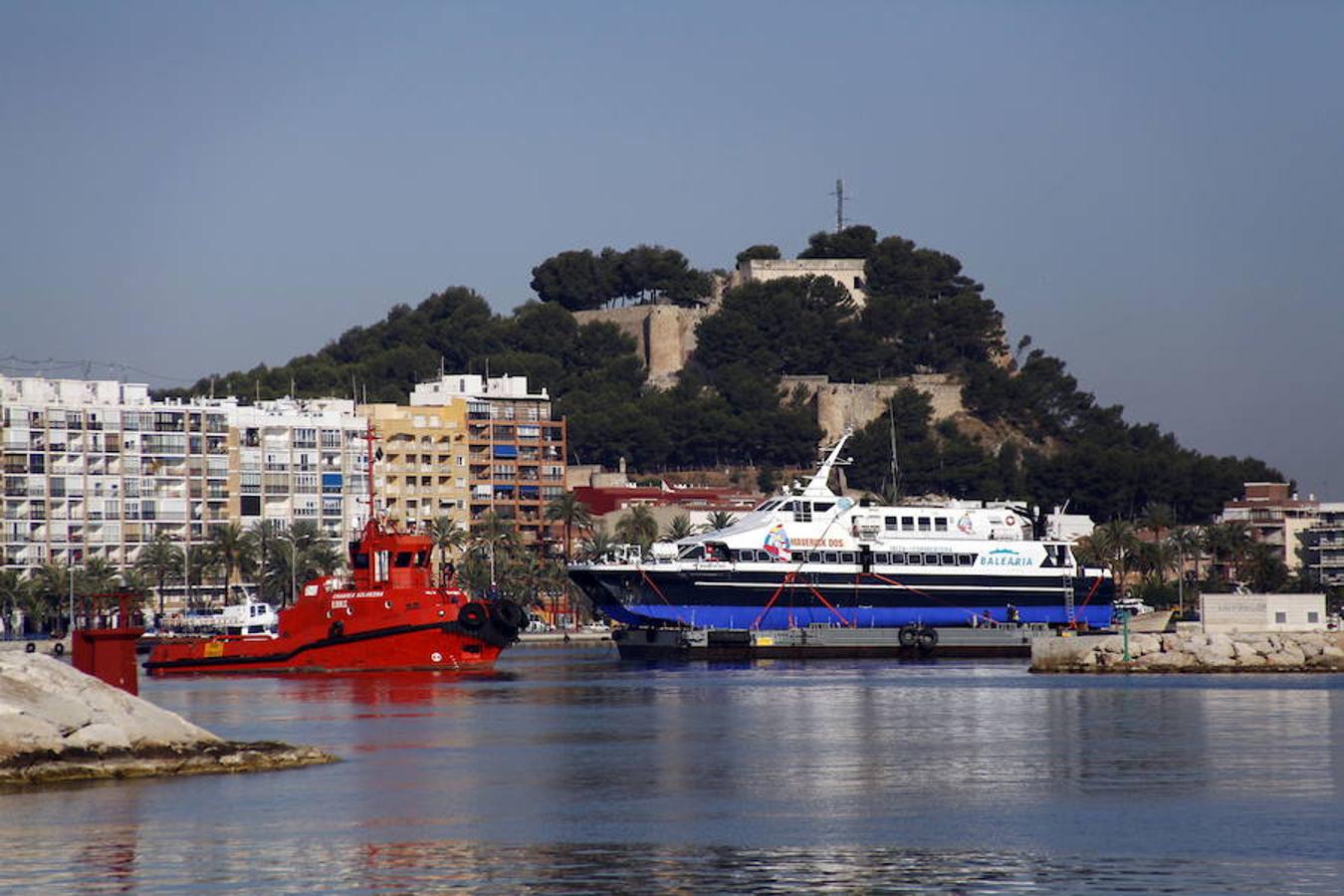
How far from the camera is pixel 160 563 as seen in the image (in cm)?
13525

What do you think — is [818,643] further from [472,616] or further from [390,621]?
[390,621]

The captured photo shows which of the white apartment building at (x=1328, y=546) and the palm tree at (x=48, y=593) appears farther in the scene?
the white apartment building at (x=1328, y=546)

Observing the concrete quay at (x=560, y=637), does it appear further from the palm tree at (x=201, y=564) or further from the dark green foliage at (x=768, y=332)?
the dark green foliage at (x=768, y=332)

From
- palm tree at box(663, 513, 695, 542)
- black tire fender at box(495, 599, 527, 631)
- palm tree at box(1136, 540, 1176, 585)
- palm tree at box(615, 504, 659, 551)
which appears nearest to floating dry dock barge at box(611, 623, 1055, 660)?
black tire fender at box(495, 599, 527, 631)

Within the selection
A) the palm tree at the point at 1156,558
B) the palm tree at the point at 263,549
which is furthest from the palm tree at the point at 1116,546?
the palm tree at the point at 263,549

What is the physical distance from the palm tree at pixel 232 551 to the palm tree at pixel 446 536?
1088cm

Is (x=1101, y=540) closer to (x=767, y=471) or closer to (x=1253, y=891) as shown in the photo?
(x=767, y=471)

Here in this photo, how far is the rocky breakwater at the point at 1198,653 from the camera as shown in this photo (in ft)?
254

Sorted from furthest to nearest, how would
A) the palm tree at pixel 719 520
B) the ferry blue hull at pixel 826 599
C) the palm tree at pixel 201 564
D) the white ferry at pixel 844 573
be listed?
1. the palm tree at pixel 719 520
2. the palm tree at pixel 201 564
3. the white ferry at pixel 844 573
4. the ferry blue hull at pixel 826 599

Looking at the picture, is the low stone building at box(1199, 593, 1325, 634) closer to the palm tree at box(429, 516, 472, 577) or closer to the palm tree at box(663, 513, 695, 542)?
the palm tree at box(663, 513, 695, 542)

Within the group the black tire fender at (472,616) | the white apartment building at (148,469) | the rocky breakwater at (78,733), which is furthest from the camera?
the white apartment building at (148,469)

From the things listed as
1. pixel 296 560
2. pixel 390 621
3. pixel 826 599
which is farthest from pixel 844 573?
pixel 296 560

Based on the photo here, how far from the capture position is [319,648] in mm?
79688

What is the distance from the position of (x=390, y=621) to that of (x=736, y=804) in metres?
43.7
